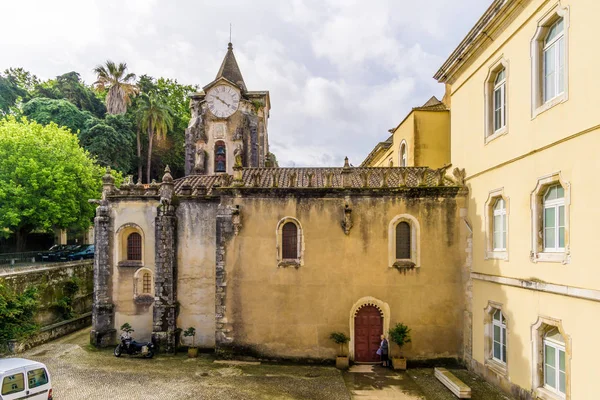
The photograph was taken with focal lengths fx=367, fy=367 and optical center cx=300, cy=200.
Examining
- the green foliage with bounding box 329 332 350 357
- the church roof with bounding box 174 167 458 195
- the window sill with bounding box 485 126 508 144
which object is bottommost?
the green foliage with bounding box 329 332 350 357

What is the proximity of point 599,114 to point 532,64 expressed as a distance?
3.34 metres

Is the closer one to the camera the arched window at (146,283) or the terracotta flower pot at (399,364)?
the terracotta flower pot at (399,364)

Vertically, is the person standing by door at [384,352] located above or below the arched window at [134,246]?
below

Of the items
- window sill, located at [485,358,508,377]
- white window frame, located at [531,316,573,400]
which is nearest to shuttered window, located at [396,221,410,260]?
window sill, located at [485,358,508,377]

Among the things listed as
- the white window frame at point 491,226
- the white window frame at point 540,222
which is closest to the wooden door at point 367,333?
the white window frame at point 491,226

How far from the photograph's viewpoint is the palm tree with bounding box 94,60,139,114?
4522cm

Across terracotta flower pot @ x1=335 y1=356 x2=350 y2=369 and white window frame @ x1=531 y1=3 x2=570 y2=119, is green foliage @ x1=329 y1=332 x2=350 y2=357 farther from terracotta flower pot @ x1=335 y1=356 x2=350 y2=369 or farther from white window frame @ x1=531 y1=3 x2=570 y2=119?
white window frame @ x1=531 y1=3 x2=570 y2=119

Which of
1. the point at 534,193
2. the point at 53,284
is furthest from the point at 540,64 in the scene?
the point at 53,284

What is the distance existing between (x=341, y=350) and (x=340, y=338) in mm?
666

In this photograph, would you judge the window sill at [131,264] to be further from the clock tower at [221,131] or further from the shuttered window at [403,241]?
the shuttered window at [403,241]

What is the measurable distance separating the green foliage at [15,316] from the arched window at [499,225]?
2057 centimetres

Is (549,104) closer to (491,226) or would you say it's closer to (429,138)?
(491,226)

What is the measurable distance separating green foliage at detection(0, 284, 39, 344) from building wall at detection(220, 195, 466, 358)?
957 centimetres

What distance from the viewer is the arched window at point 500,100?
42.8 ft
